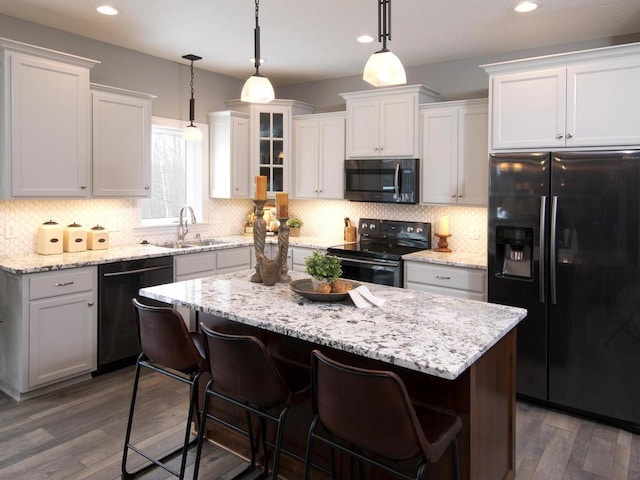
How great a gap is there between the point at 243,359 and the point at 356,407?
54 cm

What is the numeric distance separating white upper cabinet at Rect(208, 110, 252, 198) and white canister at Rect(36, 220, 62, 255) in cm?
178

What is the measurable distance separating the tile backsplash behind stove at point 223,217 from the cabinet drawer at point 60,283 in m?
0.62

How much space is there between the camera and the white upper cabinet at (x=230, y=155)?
17.0ft

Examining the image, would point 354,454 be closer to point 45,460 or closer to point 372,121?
point 45,460

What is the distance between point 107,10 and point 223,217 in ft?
8.30

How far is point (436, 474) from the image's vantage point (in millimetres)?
1956

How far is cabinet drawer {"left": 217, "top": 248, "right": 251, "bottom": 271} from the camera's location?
188 inches

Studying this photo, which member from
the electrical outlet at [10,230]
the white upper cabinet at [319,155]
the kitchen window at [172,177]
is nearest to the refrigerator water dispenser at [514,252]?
the white upper cabinet at [319,155]

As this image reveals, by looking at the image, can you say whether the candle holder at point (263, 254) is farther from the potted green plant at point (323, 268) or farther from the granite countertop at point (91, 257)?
the granite countertop at point (91, 257)

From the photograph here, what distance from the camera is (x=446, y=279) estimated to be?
4.02 metres

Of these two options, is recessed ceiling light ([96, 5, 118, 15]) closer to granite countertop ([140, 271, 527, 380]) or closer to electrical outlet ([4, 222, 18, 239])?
electrical outlet ([4, 222, 18, 239])

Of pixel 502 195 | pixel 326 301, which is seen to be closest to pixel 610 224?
pixel 502 195

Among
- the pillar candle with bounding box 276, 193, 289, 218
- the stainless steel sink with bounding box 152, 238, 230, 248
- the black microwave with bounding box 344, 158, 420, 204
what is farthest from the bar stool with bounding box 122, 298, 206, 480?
the black microwave with bounding box 344, 158, 420, 204

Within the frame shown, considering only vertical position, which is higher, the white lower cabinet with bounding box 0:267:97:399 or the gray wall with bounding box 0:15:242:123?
the gray wall with bounding box 0:15:242:123
